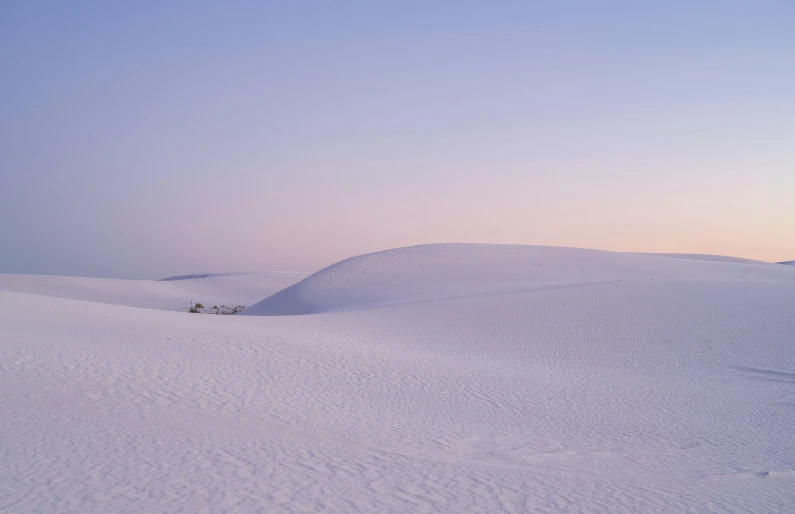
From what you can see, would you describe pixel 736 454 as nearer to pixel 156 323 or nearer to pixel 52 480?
pixel 52 480

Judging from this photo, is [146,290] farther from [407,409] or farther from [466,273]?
[407,409]

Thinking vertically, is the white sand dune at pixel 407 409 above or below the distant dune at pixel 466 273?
below

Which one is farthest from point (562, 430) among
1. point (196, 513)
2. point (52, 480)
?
point (52, 480)

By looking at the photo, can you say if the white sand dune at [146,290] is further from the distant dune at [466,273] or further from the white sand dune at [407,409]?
the white sand dune at [407,409]

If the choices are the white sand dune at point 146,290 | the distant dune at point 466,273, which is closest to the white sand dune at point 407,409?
the distant dune at point 466,273

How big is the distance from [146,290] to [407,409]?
40473mm

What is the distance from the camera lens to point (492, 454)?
7.24 m

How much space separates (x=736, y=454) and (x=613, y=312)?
10.6 meters

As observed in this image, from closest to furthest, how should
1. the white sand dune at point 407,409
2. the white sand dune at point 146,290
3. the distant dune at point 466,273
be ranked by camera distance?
the white sand dune at point 407,409 < the distant dune at point 466,273 < the white sand dune at point 146,290

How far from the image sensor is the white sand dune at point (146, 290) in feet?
131

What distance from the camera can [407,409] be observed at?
9.21m

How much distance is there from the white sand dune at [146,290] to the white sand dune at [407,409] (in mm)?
26701

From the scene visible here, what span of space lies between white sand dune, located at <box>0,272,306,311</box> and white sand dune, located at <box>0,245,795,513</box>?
2670cm

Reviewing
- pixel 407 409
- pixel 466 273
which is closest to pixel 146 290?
pixel 466 273
